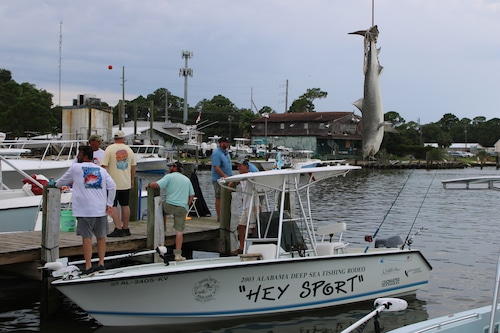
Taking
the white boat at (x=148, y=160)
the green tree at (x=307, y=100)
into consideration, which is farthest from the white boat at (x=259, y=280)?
the green tree at (x=307, y=100)

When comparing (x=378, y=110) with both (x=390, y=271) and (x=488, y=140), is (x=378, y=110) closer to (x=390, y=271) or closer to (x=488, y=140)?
(x=390, y=271)

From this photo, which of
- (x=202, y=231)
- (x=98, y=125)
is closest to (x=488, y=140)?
(x=98, y=125)

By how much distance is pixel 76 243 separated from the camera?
9.91 metres

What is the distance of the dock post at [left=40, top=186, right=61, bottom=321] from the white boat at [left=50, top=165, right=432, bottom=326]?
0.57 meters

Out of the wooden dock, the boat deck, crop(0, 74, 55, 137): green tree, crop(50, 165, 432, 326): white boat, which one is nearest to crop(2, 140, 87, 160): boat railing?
the boat deck

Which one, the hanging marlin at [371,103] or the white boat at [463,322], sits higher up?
the hanging marlin at [371,103]

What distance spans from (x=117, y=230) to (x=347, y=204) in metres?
18.6

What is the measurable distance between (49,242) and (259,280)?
126 inches

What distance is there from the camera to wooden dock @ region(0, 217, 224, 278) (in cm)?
934

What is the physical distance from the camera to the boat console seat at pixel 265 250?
9.44 metres

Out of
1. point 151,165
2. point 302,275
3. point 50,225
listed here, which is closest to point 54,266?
point 50,225

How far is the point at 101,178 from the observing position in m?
8.93

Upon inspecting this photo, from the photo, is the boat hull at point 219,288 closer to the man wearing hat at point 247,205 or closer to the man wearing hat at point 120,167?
the man wearing hat at point 247,205

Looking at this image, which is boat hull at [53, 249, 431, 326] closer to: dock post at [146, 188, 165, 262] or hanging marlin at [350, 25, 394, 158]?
dock post at [146, 188, 165, 262]
